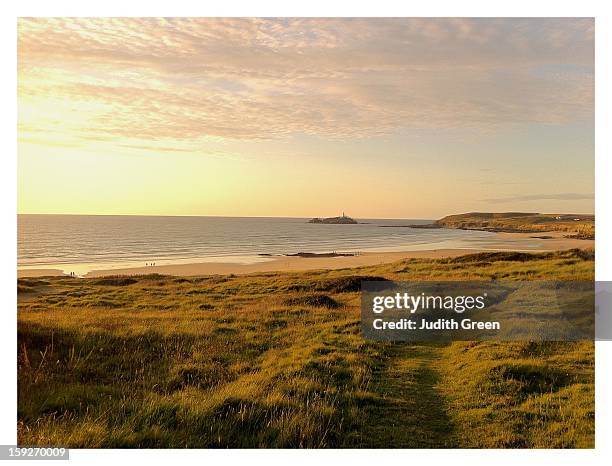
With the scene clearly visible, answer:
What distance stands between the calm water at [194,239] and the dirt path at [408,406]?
65.9 inches

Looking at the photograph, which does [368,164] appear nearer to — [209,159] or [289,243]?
[289,243]

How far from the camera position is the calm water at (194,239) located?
7844mm

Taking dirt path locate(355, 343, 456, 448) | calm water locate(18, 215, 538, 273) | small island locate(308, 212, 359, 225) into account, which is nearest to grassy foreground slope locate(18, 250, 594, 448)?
dirt path locate(355, 343, 456, 448)

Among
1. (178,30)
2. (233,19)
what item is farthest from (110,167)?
(233,19)

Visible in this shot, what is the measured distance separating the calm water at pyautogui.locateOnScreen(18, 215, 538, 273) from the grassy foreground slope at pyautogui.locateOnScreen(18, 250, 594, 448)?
305mm

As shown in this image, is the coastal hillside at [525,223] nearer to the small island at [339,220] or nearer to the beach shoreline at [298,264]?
the beach shoreline at [298,264]

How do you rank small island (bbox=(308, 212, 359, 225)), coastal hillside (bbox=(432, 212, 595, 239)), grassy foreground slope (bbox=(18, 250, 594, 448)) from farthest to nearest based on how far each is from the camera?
small island (bbox=(308, 212, 359, 225)) → coastal hillside (bbox=(432, 212, 595, 239)) → grassy foreground slope (bbox=(18, 250, 594, 448))

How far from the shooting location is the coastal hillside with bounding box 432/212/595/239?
25.6 feet

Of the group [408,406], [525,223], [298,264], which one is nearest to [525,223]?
[525,223]

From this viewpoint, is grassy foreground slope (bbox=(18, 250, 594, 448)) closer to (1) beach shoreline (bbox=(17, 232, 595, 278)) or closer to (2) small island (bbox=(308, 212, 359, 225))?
(1) beach shoreline (bbox=(17, 232, 595, 278))

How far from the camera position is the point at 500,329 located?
782cm

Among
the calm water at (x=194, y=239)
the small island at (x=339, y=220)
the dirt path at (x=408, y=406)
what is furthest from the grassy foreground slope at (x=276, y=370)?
the small island at (x=339, y=220)

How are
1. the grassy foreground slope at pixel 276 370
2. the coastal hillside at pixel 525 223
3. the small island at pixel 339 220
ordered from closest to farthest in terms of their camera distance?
1. the grassy foreground slope at pixel 276 370
2. the coastal hillside at pixel 525 223
3. the small island at pixel 339 220
